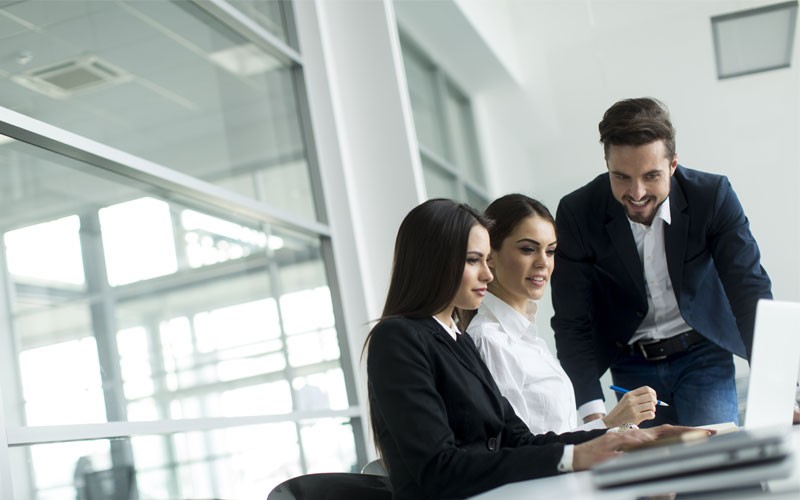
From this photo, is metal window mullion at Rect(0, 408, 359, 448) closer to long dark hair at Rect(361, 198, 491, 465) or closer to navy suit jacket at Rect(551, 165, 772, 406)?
long dark hair at Rect(361, 198, 491, 465)

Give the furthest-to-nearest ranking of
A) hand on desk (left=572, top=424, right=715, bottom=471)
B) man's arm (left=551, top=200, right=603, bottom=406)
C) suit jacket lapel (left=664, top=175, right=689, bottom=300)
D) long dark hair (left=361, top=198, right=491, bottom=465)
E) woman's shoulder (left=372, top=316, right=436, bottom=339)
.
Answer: man's arm (left=551, top=200, right=603, bottom=406), suit jacket lapel (left=664, top=175, right=689, bottom=300), long dark hair (left=361, top=198, right=491, bottom=465), woman's shoulder (left=372, top=316, right=436, bottom=339), hand on desk (left=572, top=424, right=715, bottom=471)

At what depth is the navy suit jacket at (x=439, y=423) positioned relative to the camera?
5.61ft

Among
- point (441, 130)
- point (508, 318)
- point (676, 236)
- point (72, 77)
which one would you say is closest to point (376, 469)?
point (508, 318)

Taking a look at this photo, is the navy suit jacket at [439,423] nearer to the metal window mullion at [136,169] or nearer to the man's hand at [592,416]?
the man's hand at [592,416]

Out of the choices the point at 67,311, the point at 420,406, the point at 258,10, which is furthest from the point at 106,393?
the point at 258,10

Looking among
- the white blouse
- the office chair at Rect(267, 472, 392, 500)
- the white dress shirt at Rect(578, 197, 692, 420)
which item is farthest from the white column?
the office chair at Rect(267, 472, 392, 500)

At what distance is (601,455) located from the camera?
160 cm

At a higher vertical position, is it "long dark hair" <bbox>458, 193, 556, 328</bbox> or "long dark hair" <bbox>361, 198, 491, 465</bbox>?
"long dark hair" <bbox>458, 193, 556, 328</bbox>

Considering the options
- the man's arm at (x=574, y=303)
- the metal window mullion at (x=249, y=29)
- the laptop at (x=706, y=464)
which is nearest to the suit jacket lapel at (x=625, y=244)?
the man's arm at (x=574, y=303)

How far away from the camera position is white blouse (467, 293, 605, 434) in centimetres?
230

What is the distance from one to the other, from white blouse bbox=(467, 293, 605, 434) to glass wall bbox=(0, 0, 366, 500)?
106 cm

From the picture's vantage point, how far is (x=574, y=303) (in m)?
3.04

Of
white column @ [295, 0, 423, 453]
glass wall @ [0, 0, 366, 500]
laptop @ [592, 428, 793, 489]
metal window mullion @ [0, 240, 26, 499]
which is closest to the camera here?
laptop @ [592, 428, 793, 489]

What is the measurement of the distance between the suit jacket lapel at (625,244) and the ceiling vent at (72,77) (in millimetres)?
1647
